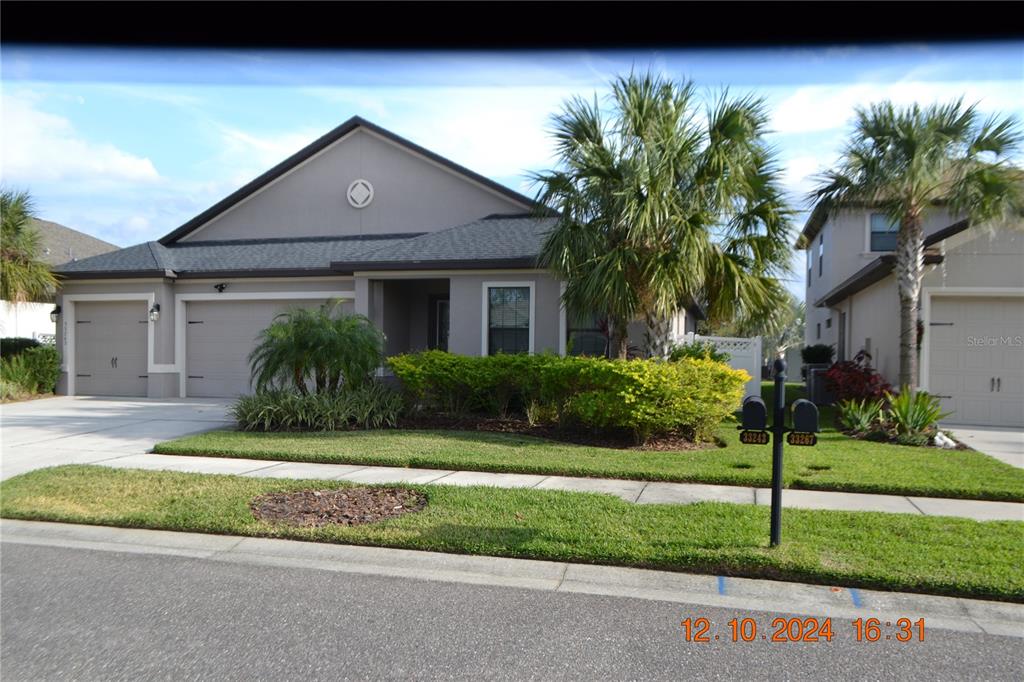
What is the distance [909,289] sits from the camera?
11773 mm

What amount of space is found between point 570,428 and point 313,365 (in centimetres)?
455

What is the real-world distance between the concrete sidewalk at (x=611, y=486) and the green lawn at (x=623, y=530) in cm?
39

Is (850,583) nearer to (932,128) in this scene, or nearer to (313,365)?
(932,128)

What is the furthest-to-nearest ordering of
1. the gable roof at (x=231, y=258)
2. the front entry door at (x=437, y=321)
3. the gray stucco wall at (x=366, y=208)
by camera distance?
1. the gray stucco wall at (x=366, y=208)
2. the front entry door at (x=437, y=321)
3. the gable roof at (x=231, y=258)

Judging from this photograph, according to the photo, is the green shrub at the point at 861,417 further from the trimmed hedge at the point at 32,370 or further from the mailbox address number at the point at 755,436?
the trimmed hedge at the point at 32,370

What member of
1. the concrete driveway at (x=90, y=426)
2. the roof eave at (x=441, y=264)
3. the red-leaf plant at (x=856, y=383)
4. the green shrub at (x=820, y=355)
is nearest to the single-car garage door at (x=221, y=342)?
the concrete driveway at (x=90, y=426)

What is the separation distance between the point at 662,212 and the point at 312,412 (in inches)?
257

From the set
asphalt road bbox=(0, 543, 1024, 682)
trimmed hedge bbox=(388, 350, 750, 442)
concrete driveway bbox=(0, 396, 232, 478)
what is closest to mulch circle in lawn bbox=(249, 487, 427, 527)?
asphalt road bbox=(0, 543, 1024, 682)

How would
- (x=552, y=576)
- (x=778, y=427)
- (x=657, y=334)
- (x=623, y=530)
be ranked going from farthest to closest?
(x=657, y=334) → (x=623, y=530) → (x=778, y=427) → (x=552, y=576)

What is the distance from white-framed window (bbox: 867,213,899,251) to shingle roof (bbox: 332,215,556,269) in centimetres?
1025

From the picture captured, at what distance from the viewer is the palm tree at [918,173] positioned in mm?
10688

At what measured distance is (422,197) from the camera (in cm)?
Result: 1833

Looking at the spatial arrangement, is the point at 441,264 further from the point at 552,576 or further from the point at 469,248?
the point at 552,576

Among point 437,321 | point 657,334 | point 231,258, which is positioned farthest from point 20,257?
point 657,334
